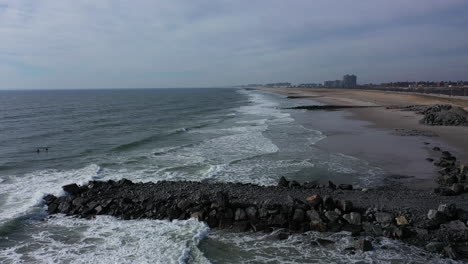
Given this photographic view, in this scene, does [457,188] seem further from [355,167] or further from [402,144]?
[402,144]

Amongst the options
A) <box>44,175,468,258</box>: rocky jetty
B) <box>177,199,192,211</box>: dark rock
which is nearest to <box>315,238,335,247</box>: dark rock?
<box>44,175,468,258</box>: rocky jetty

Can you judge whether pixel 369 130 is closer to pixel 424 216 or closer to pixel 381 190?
pixel 381 190

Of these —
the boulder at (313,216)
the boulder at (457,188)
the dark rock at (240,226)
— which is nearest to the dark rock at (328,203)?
the boulder at (313,216)

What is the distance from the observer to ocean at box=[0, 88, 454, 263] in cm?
878

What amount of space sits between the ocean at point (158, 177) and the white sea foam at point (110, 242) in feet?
0.09

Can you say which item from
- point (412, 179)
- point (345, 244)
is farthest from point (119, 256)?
point (412, 179)

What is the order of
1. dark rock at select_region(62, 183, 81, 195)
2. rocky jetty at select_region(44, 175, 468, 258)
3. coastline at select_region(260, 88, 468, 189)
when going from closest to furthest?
rocky jetty at select_region(44, 175, 468, 258) < dark rock at select_region(62, 183, 81, 195) < coastline at select_region(260, 88, 468, 189)

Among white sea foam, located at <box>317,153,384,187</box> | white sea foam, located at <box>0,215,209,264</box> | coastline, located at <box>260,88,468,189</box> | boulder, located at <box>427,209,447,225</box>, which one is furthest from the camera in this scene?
coastline, located at <box>260,88,468,189</box>

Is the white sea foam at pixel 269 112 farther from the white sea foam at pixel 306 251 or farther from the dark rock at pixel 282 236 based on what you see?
the white sea foam at pixel 306 251

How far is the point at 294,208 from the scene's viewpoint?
10.4 metres

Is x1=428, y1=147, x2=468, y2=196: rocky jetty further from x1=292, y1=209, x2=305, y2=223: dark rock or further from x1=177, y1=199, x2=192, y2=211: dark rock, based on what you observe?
x1=177, y1=199, x2=192, y2=211: dark rock

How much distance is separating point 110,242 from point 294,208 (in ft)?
17.5

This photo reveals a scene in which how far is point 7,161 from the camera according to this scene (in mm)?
20375

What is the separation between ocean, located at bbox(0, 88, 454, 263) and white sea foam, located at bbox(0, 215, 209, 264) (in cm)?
3
